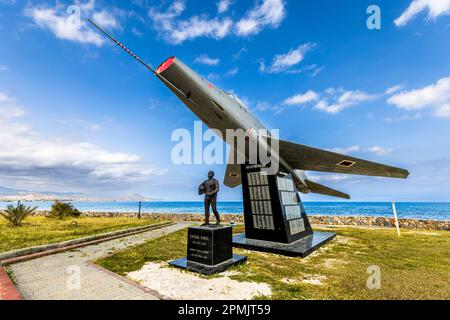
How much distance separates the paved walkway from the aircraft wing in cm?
828

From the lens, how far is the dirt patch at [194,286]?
196 inches

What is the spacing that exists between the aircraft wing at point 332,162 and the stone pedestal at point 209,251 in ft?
17.7

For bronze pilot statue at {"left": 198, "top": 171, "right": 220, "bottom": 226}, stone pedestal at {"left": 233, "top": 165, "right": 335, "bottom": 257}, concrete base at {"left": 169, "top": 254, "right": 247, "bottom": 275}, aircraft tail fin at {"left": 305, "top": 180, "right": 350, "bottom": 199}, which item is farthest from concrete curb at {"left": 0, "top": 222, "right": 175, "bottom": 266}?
aircraft tail fin at {"left": 305, "top": 180, "right": 350, "bottom": 199}

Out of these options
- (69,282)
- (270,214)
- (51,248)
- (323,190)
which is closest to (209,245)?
(69,282)

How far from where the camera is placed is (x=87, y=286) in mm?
5297

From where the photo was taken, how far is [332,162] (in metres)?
11.2

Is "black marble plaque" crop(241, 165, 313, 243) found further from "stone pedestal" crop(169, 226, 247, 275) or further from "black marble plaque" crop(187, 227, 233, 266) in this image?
"black marble plaque" crop(187, 227, 233, 266)

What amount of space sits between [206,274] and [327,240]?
8039mm

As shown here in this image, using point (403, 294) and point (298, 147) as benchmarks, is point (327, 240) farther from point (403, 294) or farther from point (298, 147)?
point (403, 294)

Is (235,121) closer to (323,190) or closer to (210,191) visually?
(210,191)

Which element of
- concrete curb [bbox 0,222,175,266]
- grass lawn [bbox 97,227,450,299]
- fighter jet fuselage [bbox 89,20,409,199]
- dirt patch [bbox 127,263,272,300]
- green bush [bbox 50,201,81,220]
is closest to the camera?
dirt patch [bbox 127,263,272,300]

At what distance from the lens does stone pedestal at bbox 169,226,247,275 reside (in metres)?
6.89
